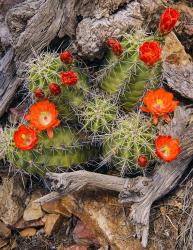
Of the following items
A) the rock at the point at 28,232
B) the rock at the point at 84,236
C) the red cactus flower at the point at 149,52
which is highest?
the red cactus flower at the point at 149,52

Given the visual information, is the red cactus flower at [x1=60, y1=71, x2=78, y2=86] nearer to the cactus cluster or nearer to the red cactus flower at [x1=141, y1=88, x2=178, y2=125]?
the cactus cluster

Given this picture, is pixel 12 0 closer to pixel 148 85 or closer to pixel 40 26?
pixel 40 26

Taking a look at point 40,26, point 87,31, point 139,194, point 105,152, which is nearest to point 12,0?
point 40,26

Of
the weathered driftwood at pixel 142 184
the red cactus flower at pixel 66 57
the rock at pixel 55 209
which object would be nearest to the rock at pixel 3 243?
the rock at pixel 55 209

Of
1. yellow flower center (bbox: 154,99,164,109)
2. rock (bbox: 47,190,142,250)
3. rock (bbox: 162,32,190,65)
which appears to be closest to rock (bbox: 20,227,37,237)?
rock (bbox: 47,190,142,250)

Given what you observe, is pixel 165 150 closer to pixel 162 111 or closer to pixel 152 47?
pixel 162 111

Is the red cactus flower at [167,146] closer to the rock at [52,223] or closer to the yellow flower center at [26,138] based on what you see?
the yellow flower center at [26,138]

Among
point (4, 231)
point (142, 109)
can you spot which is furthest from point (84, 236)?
point (142, 109)

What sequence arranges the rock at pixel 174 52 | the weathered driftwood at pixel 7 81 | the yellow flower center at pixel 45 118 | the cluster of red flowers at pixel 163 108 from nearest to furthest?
the cluster of red flowers at pixel 163 108
the yellow flower center at pixel 45 118
the rock at pixel 174 52
the weathered driftwood at pixel 7 81
